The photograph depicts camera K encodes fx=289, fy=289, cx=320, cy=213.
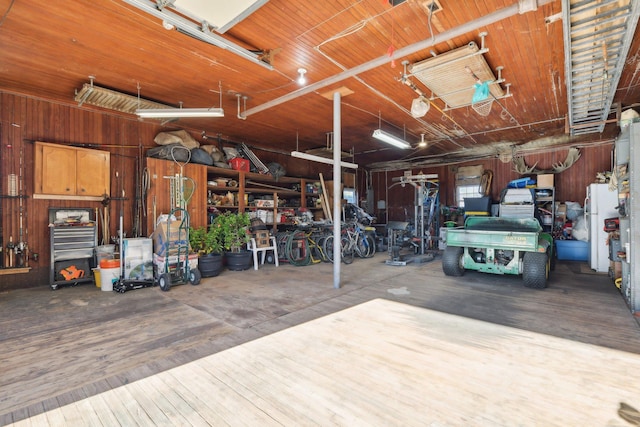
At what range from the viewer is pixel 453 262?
5.50 metres

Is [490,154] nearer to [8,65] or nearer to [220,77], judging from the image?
[220,77]

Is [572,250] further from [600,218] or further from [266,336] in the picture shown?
[266,336]

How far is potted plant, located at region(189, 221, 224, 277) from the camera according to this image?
571cm

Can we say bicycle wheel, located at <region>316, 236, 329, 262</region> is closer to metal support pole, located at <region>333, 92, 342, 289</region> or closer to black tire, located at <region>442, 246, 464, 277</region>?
metal support pole, located at <region>333, 92, 342, 289</region>

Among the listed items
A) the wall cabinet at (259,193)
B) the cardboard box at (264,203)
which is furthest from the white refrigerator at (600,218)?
the cardboard box at (264,203)

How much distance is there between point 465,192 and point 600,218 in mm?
4387

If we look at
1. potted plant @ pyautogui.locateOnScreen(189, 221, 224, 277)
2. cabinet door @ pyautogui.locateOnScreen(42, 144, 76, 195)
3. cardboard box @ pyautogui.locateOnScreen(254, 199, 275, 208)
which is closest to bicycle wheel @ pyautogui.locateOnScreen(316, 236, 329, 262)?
cardboard box @ pyautogui.locateOnScreen(254, 199, 275, 208)

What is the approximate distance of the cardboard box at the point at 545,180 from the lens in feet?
27.6

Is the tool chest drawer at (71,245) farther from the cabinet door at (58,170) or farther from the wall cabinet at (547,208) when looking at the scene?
the wall cabinet at (547,208)

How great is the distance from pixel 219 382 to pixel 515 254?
5.07 metres

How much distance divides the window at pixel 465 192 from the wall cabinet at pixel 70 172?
1030 centimetres

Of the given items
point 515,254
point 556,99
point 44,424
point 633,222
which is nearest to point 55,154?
point 44,424

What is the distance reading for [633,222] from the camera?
137 inches

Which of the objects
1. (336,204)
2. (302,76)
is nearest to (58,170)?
(302,76)
